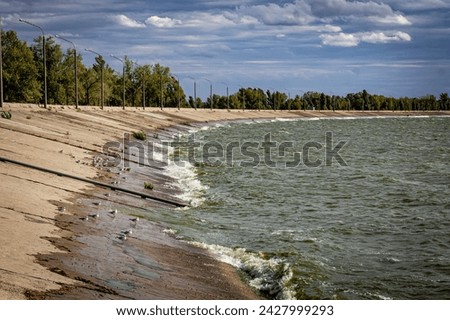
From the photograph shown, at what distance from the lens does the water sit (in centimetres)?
1391

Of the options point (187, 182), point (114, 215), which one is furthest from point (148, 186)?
point (114, 215)

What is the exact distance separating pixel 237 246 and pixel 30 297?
784 centimetres

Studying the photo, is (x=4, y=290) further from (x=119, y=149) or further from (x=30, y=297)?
→ (x=119, y=149)

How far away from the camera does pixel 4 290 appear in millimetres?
9719

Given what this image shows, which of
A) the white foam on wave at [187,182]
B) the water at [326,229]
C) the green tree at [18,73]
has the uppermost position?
the green tree at [18,73]

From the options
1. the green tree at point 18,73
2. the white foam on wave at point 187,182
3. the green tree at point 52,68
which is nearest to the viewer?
the white foam on wave at point 187,182

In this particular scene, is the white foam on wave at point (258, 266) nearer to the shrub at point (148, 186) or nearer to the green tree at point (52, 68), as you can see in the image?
the shrub at point (148, 186)

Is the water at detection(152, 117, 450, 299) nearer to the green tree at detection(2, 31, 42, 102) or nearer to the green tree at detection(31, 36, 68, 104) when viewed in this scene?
the green tree at detection(2, 31, 42, 102)

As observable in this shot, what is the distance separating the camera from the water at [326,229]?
1391 centimetres

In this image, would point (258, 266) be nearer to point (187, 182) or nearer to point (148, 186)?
point (148, 186)

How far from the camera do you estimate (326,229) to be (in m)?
19.7

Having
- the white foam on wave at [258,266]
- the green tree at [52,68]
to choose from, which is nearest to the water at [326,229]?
the white foam on wave at [258,266]
